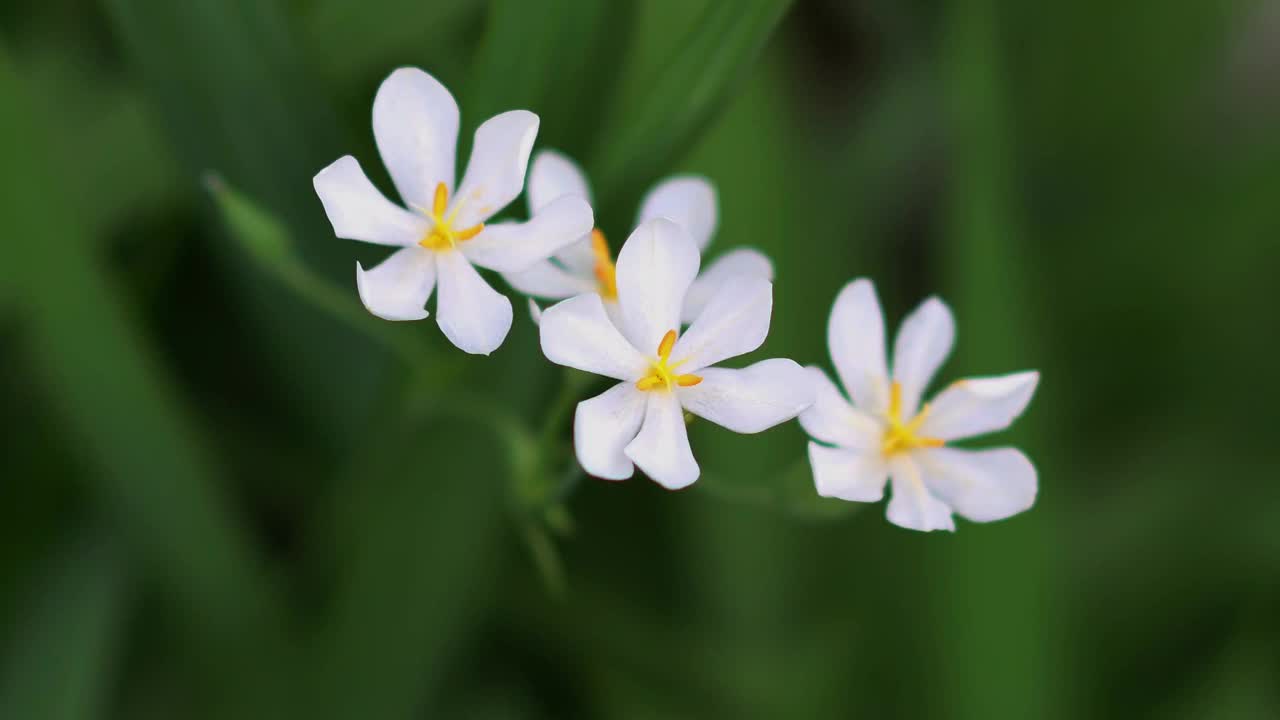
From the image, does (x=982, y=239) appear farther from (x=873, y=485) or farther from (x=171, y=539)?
(x=171, y=539)

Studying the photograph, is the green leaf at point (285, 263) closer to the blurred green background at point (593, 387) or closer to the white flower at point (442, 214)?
the blurred green background at point (593, 387)

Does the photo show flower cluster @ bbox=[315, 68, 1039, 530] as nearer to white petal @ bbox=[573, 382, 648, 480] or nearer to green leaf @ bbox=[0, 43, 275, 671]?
white petal @ bbox=[573, 382, 648, 480]

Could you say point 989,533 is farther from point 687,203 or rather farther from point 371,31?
point 371,31

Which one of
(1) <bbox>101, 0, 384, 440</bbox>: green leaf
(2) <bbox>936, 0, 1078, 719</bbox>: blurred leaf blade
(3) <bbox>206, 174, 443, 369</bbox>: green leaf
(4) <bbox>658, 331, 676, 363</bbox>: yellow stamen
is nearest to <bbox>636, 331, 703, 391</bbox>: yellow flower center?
(4) <bbox>658, 331, 676, 363</bbox>: yellow stamen

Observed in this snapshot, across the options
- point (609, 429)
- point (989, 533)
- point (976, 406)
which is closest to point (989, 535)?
point (989, 533)

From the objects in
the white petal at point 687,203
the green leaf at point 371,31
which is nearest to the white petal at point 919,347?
the white petal at point 687,203
